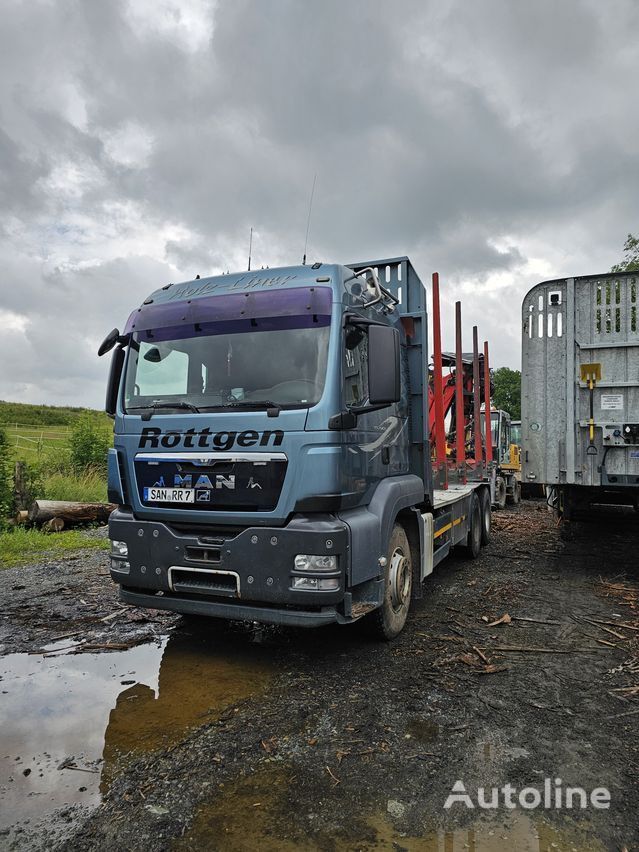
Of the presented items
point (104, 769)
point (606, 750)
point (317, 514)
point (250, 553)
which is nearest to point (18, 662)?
point (104, 769)

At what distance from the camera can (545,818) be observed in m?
2.58

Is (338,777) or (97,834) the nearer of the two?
(97,834)

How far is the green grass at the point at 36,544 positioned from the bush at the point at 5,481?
60cm

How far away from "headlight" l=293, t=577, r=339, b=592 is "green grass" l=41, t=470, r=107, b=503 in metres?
9.83

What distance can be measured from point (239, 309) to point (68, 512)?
8275 mm

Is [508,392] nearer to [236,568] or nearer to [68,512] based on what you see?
[68,512]

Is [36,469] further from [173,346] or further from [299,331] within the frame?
[299,331]

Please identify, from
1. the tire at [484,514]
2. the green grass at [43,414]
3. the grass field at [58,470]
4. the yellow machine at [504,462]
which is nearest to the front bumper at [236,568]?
the tire at [484,514]

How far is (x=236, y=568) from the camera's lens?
3932 mm

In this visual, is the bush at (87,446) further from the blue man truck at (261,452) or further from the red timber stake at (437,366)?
the blue man truck at (261,452)

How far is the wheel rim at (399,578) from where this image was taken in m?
4.70

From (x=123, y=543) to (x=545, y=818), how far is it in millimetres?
3257

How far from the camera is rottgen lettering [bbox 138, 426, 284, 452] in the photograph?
12.8ft

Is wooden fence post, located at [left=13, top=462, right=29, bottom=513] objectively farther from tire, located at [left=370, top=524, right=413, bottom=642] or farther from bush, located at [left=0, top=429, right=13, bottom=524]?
tire, located at [left=370, top=524, right=413, bottom=642]
